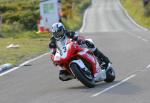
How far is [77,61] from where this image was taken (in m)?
13.2

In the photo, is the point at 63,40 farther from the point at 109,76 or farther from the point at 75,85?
the point at 109,76

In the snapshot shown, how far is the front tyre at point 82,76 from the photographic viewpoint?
42.8 feet

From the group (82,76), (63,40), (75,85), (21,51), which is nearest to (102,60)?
(75,85)

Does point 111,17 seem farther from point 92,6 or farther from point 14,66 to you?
point 14,66

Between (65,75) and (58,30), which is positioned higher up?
(58,30)

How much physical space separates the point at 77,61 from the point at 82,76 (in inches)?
15.3

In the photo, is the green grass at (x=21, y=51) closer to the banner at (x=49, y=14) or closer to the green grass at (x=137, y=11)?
the banner at (x=49, y=14)

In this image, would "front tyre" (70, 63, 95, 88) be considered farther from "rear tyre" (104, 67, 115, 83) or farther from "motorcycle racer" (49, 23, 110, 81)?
"rear tyre" (104, 67, 115, 83)

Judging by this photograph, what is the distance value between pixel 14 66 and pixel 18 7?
148ft

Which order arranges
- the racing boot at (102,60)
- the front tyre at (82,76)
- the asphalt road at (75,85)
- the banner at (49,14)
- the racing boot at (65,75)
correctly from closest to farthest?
the asphalt road at (75,85) → the front tyre at (82,76) → the racing boot at (65,75) → the racing boot at (102,60) → the banner at (49,14)

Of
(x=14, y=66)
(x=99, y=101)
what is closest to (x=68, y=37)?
(x=99, y=101)

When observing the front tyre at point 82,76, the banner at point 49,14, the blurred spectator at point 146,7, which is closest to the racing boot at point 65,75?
the front tyre at point 82,76

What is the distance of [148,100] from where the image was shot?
11.1 metres

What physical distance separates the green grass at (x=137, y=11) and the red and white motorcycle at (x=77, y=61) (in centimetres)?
6639
